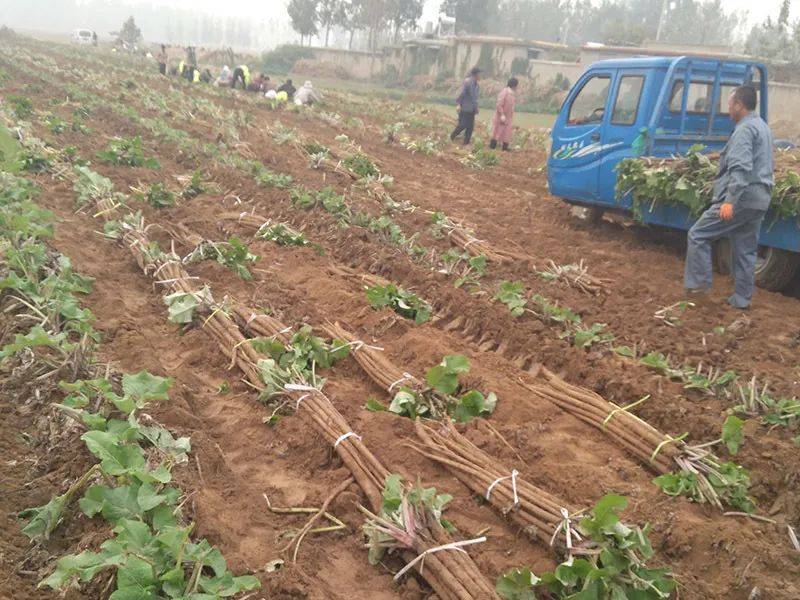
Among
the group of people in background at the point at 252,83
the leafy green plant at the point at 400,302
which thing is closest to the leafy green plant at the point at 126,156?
the leafy green plant at the point at 400,302

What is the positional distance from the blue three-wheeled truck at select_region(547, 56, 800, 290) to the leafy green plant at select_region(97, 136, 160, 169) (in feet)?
21.9

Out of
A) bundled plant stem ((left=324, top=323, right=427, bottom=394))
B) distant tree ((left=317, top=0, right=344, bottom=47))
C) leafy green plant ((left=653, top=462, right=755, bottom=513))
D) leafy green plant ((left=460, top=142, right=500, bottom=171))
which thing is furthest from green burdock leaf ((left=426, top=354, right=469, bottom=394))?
distant tree ((left=317, top=0, right=344, bottom=47))

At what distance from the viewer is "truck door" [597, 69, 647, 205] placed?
8281 mm

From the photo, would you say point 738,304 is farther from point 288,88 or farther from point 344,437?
→ point 288,88

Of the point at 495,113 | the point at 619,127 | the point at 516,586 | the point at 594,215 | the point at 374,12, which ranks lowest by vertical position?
the point at 516,586

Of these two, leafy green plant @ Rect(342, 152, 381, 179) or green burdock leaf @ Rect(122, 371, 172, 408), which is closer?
green burdock leaf @ Rect(122, 371, 172, 408)

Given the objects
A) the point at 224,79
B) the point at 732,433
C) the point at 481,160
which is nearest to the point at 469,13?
the point at 224,79

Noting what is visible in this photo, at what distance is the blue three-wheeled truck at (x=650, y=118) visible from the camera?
806 cm

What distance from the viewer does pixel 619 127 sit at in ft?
27.7

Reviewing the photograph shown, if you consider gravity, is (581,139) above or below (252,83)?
below

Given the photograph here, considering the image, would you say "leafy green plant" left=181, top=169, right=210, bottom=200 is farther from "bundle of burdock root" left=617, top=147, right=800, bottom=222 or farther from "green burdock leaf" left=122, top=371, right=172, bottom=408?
"green burdock leaf" left=122, top=371, right=172, bottom=408

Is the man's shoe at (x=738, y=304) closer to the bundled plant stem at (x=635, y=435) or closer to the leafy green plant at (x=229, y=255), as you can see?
the bundled plant stem at (x=635, y=435)

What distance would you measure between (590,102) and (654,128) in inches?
62.2

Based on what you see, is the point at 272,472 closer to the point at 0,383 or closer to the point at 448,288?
the point at 0,383
